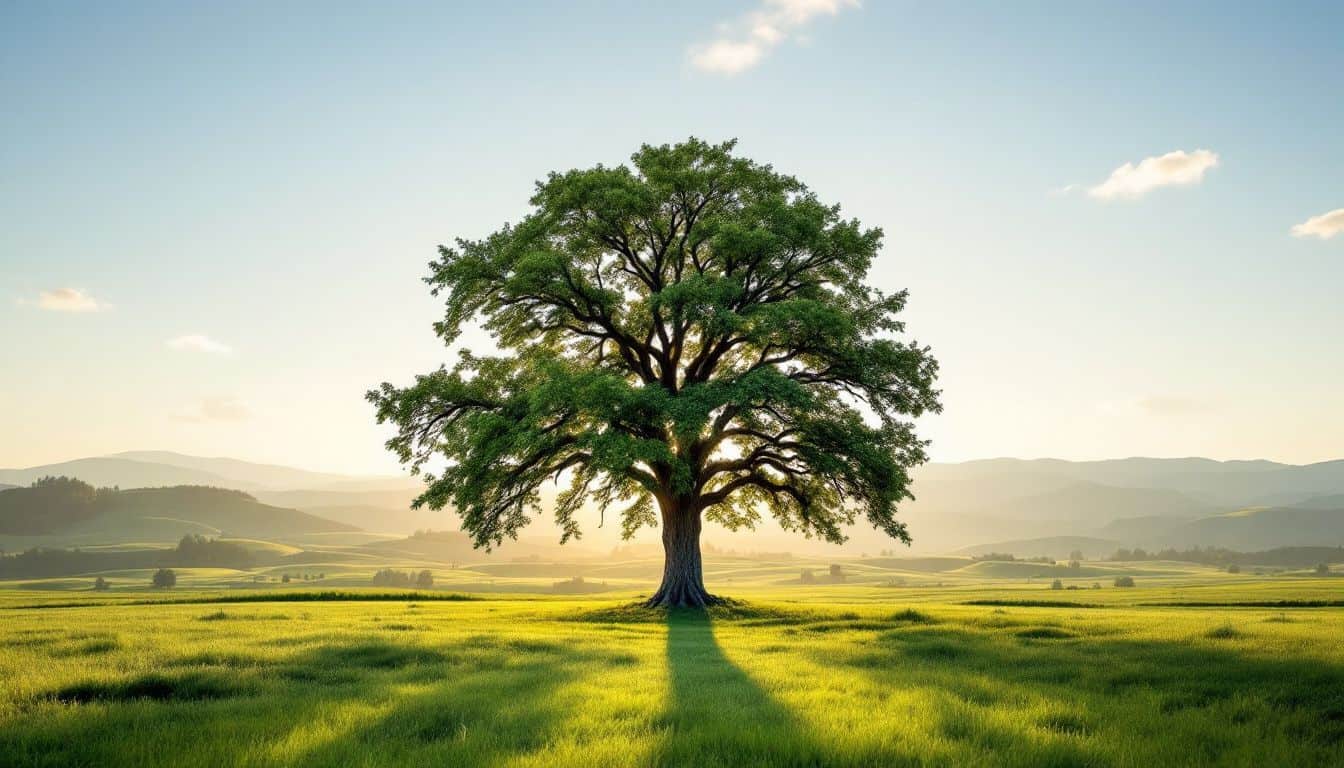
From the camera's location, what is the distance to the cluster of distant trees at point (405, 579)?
5448 inches

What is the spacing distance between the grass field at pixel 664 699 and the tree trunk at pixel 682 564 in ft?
Answer: 44.8

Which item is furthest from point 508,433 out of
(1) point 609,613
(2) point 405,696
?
(2) point 405,696

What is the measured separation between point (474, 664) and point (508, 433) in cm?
1416

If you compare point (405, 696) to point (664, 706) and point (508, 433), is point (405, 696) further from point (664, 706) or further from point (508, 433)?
point (508, 433)

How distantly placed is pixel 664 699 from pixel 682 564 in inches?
883

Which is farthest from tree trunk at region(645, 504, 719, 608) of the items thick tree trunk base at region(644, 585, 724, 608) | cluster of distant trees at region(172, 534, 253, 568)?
cluster of distant trees at region(172, 534, 253, 568)

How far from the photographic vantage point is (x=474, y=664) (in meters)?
12.6

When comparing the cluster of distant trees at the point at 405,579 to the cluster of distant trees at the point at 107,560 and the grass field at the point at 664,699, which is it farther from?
the grass field at the point at 664,699

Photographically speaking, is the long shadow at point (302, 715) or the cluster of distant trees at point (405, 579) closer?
the long shadow at point (302, 715)

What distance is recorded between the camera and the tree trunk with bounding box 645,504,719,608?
30.6m

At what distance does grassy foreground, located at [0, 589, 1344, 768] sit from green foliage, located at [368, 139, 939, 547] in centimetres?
1024

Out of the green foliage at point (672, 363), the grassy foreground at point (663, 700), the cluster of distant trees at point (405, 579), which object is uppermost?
the green foliage at point (672, 363)

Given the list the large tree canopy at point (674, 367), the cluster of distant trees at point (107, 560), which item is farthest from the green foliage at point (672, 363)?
the cluster of distant trees at point (107, 560)

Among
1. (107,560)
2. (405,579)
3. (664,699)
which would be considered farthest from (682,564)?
(107,560)
